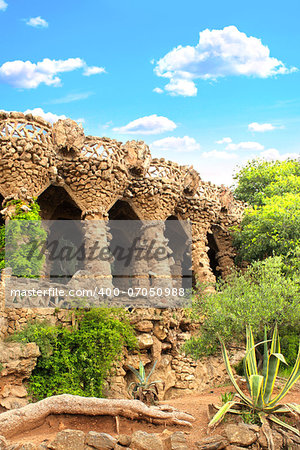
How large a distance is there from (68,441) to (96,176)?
31.4 ft

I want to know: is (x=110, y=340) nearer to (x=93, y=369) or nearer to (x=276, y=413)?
(x=93, y=369)

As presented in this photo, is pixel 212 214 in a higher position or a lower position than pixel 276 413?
higher

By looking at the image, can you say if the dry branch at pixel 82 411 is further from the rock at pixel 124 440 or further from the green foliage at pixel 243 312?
the green foliage at pixel 243 312

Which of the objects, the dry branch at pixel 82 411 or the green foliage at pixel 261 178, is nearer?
the dry branch at pixel 82 411

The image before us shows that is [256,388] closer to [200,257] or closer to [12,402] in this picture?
[12,402]

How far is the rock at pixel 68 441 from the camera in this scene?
5977mm

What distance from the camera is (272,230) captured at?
18594mm

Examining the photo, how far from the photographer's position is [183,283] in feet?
61.9

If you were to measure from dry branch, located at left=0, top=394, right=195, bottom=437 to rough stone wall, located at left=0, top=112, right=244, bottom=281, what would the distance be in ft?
23.8

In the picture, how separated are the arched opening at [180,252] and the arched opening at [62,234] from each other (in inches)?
151

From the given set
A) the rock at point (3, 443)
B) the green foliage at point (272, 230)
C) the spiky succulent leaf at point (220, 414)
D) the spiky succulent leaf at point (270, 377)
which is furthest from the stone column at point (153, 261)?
the rock at point (3, 443)

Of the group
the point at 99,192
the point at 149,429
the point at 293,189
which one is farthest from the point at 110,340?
the point at 293,189

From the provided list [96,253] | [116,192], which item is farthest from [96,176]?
[96,253]

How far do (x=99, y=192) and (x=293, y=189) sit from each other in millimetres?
11192
